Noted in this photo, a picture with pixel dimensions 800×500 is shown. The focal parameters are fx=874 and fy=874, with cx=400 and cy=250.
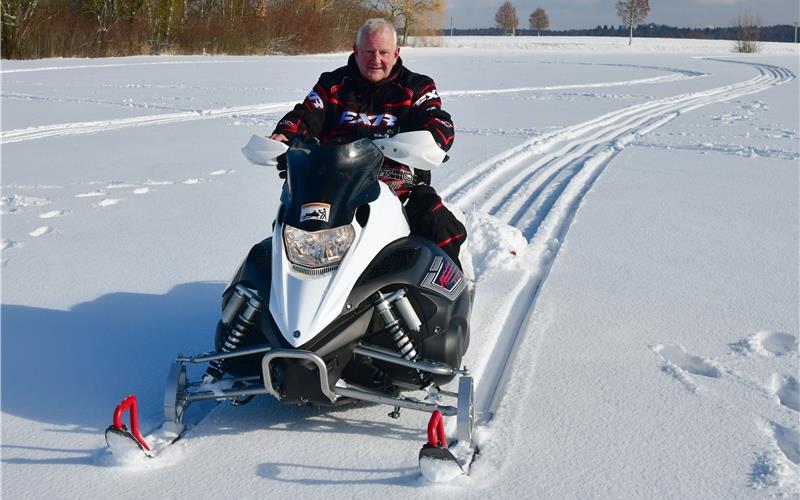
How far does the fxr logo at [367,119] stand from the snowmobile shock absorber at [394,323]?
1.18 meters

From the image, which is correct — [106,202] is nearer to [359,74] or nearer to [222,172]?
[222,172]

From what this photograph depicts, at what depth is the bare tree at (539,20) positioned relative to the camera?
82.9m

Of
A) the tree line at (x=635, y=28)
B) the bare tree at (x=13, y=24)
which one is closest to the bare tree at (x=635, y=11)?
the tree line at (x=635, y=28)

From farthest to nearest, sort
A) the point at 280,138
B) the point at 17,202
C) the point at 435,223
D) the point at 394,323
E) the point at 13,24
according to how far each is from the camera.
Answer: the point at 13,24 → the point at 17,202 → the point at 280,138 → the point at 435,223 → the point at 394,323

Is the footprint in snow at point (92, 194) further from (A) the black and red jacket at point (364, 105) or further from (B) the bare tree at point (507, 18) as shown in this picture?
(B) the bare tree at point (507, 18)

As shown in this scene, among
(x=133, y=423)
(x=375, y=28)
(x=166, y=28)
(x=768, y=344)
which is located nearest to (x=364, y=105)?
(x=375, y=28)

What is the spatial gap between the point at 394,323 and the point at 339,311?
221 millimetres

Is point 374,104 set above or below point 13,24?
below

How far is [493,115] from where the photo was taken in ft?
45.0

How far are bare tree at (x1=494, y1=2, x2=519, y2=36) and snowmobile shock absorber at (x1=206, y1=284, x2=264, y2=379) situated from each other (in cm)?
7924

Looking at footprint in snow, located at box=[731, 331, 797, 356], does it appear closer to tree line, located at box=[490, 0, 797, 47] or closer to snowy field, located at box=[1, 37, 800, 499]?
snowy field, located at box=[1, 37, 800, 499]

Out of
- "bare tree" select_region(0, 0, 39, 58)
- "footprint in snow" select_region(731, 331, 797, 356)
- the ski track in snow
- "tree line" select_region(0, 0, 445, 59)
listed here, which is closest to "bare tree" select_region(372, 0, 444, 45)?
"tree line" select_region(0, 0, 445, 59)

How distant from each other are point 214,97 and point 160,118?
3.08 m

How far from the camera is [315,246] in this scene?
3.11 metres
